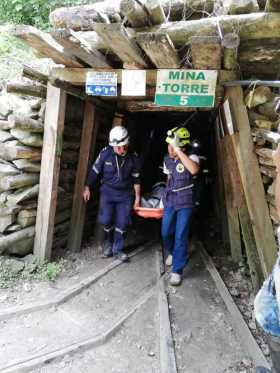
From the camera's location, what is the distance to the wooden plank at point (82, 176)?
592 cm

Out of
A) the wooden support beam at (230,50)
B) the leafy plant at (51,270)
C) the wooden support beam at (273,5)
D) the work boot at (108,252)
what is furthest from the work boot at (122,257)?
the wooden support beam at (273,5)

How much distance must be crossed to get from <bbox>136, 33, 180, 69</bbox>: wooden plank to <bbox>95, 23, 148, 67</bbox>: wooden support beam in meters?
0.11

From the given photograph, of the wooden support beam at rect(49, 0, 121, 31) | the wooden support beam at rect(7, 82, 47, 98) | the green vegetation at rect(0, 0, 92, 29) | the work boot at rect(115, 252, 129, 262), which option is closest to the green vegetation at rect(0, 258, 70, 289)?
the work boot at rect(115, 252, 129, 262)

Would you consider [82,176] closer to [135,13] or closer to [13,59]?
[13,59]

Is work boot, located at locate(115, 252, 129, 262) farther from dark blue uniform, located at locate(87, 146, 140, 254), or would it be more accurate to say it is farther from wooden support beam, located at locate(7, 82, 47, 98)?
wooden support beam, located at locate(7, 82, 47, 98)

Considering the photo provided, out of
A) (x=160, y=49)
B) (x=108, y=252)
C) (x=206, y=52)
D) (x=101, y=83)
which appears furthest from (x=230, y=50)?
(x=108, y=252)

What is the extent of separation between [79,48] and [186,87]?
49.2 inches

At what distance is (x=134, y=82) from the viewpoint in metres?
4.16

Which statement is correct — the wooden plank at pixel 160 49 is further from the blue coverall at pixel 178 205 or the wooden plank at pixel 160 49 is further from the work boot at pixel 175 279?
the work boot at pixel 175 279

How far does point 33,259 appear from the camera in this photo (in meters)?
5.19

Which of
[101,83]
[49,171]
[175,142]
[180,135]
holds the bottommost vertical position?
[49,171]

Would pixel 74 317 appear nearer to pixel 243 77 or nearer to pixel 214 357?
pixel 214 357

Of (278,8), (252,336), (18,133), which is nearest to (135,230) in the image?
(18,133)

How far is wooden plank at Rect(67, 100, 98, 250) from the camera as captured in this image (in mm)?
5918
